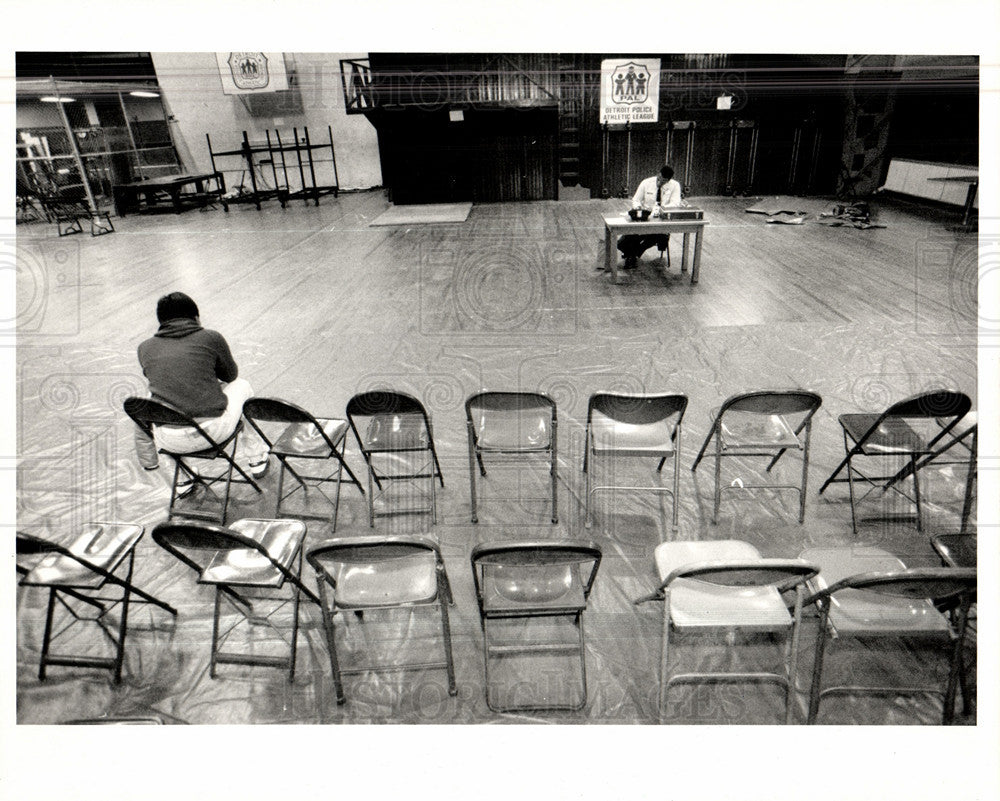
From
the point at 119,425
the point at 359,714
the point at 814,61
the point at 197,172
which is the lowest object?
the point at 359,714

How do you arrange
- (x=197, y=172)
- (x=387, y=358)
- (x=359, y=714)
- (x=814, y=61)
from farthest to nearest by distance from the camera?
(x=197, y=172)
(x=814, y=61)
(x=387, y=358)
(x=359, y=714)

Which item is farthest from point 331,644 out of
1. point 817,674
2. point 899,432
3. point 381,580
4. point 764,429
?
point 899,432

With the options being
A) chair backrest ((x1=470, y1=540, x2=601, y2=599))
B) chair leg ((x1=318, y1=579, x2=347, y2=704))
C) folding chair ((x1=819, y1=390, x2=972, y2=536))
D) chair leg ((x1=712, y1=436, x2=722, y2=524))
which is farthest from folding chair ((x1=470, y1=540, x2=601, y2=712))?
folding chair ((x1=819, y1=390, x2=972, y2=536))

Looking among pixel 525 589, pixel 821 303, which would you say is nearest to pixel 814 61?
pixel 821 303

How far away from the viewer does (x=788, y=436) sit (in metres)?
Result: 3.02

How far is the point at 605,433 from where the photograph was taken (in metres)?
3.06

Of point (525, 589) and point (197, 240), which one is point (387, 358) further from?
point (197, 240)

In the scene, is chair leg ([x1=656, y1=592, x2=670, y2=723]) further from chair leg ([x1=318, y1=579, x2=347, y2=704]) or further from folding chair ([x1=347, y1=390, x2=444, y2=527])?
folding chair ([x1=347, y1=390, x2=444, y2=527])

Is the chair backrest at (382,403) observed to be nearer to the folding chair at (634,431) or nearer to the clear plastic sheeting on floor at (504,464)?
the clear plastic sheeting on floor at (504,464)

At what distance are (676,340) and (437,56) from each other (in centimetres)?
1169

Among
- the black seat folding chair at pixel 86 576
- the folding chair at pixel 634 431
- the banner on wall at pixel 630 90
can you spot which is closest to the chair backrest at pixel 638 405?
the folding chair at pixel 634 431

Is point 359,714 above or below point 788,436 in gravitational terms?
below

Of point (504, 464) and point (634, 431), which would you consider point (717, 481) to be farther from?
point (504, 464)
